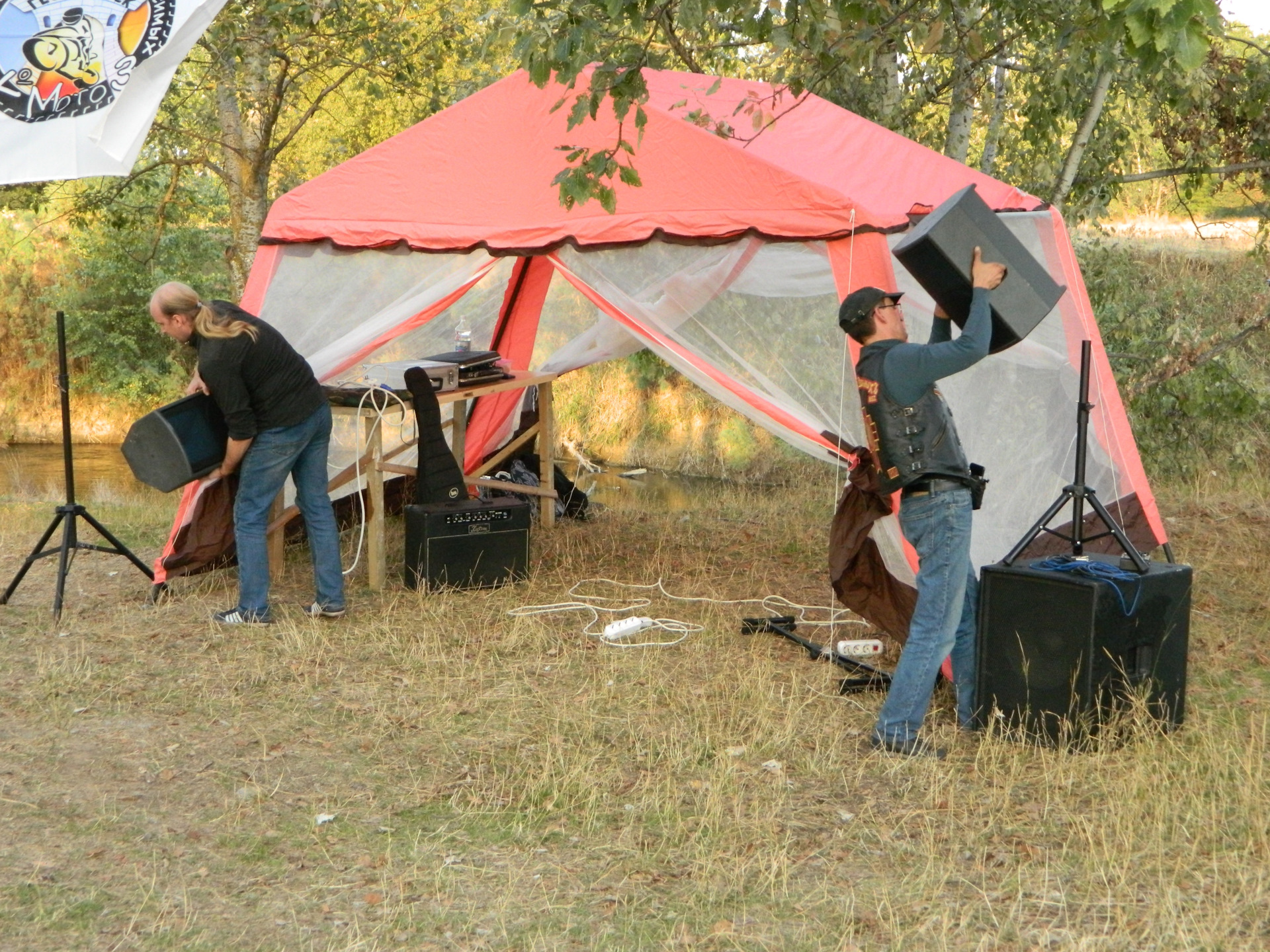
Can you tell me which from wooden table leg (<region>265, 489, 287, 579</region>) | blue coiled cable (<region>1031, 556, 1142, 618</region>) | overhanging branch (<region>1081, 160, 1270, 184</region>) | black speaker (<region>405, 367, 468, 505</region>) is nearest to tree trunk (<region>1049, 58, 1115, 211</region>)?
overhanging branch (<region>1081, 160, 1270, 184</region>)

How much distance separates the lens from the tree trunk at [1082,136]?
802cm

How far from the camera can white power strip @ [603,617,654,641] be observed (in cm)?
538

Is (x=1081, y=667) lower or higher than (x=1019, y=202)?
lower

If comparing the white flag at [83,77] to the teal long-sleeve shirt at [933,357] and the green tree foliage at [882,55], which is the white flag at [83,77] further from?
the teal long-sleeve shirt at [933,357]

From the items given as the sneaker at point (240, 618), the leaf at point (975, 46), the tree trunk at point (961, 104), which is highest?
the tree trunk at point (961, 104)

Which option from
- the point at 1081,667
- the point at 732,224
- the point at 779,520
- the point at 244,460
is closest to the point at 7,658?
the point at 244,460

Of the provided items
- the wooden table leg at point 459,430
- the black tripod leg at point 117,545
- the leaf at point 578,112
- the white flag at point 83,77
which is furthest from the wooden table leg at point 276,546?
the white flag at point 83,77

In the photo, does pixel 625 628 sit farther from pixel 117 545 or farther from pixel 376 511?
pixel 117 545

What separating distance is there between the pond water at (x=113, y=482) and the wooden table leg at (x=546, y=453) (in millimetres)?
3531

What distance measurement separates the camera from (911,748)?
13.5ft

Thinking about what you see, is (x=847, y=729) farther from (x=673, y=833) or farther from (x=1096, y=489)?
(x=1096, y=489)

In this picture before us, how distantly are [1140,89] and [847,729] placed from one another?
20.0 ft

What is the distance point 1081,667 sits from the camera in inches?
156

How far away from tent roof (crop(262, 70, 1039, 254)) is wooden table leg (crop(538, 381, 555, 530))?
170 centimetres
